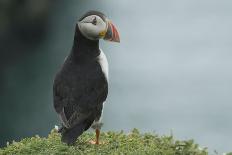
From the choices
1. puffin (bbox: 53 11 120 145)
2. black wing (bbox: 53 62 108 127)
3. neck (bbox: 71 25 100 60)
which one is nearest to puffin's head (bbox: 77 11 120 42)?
puffin (bbox: 53 11 120 145)

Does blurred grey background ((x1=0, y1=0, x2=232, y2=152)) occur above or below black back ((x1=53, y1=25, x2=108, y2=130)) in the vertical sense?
above

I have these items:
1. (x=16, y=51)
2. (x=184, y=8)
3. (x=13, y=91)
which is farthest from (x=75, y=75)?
(x=184, y=8)

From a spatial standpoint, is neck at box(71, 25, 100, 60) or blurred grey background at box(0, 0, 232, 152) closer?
neck at box(71, 25, 100, 60)

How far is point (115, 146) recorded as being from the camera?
849 centimetres

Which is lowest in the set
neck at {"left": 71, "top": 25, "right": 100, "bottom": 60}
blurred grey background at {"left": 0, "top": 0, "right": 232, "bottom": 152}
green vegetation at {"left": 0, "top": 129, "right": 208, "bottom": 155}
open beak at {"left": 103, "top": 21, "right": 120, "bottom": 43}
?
green vegetation at {"left": 0, "top": 129, "right": 208, "bottom": 155}

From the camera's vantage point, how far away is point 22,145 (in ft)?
28.4

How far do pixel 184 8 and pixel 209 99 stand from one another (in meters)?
12.0

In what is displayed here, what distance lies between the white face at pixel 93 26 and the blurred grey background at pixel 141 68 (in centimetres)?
1468

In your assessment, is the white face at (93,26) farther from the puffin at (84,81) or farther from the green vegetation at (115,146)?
the green vegetation at (115,146)

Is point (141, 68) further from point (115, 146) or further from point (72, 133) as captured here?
point (72, 133)

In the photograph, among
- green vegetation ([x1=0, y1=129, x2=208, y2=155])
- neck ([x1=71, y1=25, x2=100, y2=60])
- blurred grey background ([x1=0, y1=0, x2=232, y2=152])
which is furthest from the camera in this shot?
blurred grey background ([x1=0, y1=0, x2=232, y2=152])

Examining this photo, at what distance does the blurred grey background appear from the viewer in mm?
25766

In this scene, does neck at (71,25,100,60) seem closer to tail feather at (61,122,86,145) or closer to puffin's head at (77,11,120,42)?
puffin's head at (77,11,120,42)

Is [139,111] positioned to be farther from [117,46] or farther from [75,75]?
[75,75]
